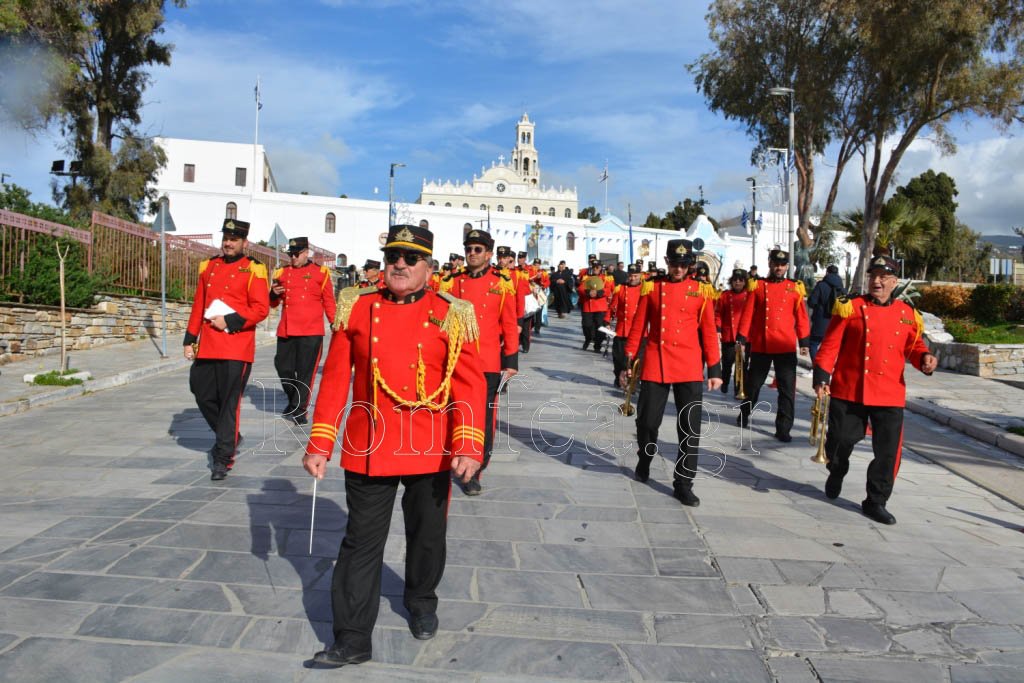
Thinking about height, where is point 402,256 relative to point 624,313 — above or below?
above

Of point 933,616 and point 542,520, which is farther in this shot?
point 542,520

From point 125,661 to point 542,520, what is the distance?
277cm

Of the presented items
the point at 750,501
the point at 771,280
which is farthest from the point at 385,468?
the point at 771,280

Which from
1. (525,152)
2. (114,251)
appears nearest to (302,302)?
(114,251)

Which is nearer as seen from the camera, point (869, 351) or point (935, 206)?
point (869, 351)

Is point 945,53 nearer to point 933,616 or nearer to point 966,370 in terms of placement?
point 966,370

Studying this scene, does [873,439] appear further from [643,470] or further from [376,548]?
[376,548]

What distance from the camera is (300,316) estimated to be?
29.0 ft

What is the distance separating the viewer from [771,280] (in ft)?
29.8

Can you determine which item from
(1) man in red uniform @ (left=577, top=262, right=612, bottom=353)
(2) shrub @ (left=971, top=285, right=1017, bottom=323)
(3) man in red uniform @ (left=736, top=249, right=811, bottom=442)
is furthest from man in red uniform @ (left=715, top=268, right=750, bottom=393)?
(2) shrub @ (left=971, top=285, right=1017, bottom=323)

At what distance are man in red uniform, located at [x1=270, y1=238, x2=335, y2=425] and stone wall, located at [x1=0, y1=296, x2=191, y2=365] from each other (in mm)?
6580

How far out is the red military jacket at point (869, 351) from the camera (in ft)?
18.9

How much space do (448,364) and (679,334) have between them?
9.98ft

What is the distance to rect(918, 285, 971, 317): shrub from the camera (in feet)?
65.8
